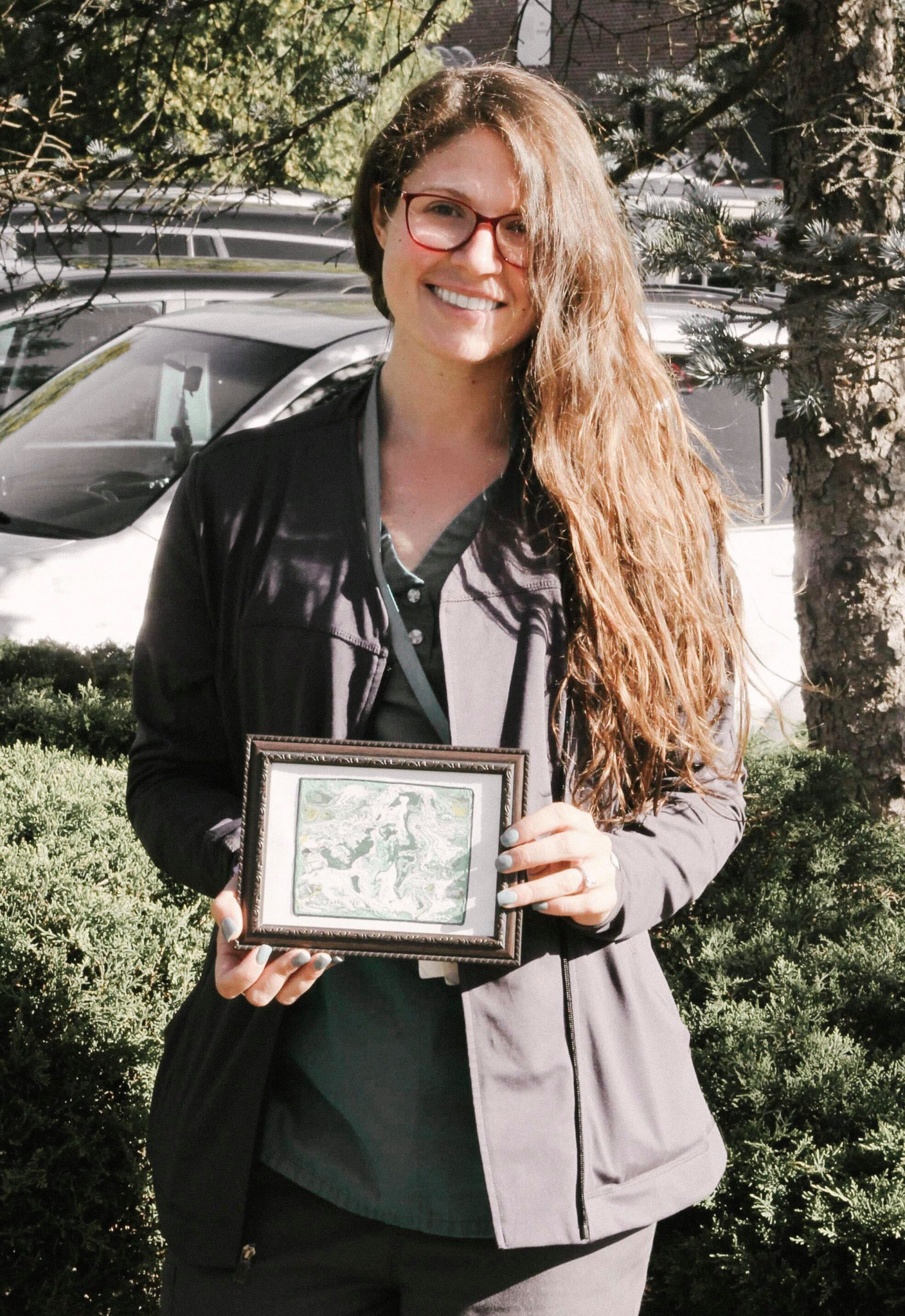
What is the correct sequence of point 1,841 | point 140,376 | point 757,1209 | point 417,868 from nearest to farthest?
1. point 417,868
2. point 757,1209
3. point 1,841
4. point 140,376

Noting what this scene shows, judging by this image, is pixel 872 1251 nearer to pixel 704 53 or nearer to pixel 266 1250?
pixel 266 1250

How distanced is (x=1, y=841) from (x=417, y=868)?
228 cm

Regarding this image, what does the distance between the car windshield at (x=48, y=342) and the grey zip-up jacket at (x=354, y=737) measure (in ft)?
19.1

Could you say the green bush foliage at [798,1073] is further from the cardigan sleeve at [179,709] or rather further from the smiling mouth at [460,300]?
the smiling mouth at [460,300]

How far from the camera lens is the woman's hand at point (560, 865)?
1469 millimetres

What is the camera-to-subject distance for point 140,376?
634cm

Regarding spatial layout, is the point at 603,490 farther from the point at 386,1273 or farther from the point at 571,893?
the point at 386,1273

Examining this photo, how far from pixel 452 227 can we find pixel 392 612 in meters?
0.51

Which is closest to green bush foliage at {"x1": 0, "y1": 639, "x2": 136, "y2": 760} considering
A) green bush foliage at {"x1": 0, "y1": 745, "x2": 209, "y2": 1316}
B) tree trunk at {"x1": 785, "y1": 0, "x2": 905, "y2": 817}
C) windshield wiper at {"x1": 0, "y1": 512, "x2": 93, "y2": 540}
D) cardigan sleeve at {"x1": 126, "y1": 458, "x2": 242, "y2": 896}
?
windshield wiper at {"x1": 0, "y1": 512, "x2": 93, "y2": 540}

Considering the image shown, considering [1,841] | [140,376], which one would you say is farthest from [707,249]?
[140,376]

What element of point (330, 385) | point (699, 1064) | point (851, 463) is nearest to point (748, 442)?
point (330, 385)

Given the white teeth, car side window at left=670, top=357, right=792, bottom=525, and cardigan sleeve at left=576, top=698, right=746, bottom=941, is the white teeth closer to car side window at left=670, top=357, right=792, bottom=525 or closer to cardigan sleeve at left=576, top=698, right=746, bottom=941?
cardigan sleeve at left=576, top=698, right=746, bottom=941

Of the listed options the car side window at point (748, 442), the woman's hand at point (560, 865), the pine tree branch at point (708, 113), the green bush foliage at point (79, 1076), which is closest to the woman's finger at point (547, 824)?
the woman's hand at point (560, 865)

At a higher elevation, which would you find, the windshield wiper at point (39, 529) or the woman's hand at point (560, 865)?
the woman's hand at point (560, 865)
